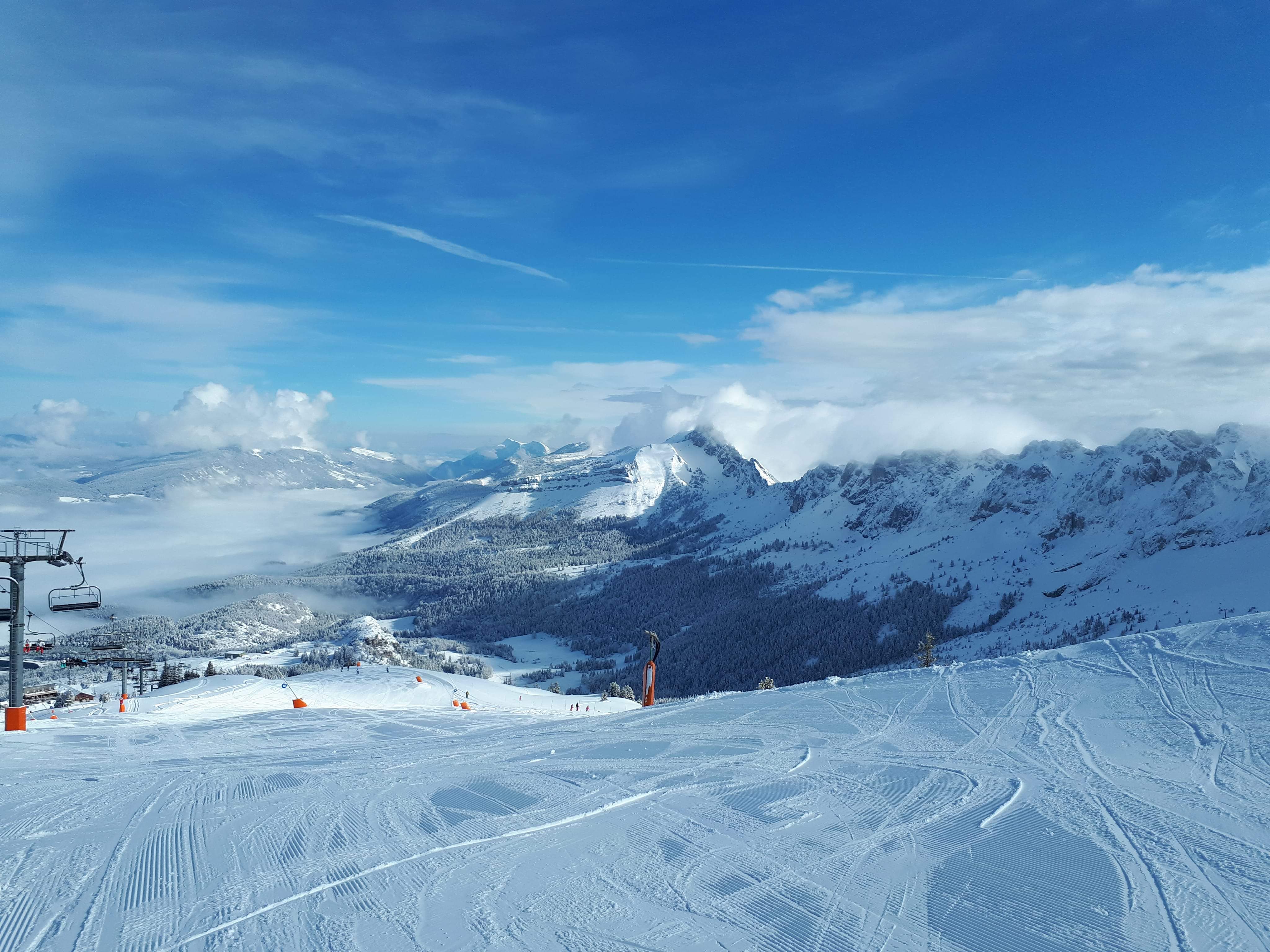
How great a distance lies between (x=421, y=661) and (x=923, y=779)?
102 meters

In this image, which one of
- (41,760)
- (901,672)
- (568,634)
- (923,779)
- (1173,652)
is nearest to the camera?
(923,779)

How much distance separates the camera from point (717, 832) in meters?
7.68

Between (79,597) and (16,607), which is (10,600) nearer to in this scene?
(16,607)

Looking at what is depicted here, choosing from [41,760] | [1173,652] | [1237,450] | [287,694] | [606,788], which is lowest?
[287,694]

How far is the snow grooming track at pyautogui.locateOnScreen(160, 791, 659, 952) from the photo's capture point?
570 cm

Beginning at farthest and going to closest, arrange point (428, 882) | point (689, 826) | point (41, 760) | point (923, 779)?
1. point (41, 760)
2. point (923, 779)
3. point (689, 826)
4. point (428, 882)

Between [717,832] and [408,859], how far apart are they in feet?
10.5

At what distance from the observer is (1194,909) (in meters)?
5.61

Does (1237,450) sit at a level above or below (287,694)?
above

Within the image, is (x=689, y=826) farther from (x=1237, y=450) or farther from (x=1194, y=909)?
(x=1237, y=450)

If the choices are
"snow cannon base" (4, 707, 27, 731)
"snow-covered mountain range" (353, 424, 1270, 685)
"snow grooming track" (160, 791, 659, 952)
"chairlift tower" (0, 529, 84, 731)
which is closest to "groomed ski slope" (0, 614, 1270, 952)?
"snow grooming track" (160, 791, 659, 952)

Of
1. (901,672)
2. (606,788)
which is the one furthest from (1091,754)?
(901,672)

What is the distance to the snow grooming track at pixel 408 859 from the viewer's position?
18.7 ft

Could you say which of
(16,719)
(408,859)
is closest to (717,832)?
(408,859)
